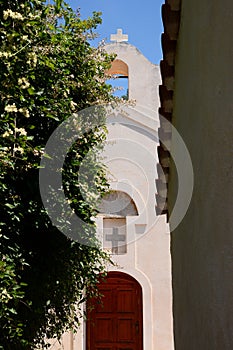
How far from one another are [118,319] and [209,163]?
8948mm

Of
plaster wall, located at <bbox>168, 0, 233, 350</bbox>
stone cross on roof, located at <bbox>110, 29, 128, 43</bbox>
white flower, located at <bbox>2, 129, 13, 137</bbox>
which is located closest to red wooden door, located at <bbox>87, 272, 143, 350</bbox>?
stone cross on roof, located at <bbox>110, 29, 128, 43</bbox>

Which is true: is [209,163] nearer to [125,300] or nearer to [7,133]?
[7,133]

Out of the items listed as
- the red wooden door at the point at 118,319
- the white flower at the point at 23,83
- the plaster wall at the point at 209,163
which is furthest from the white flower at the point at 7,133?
the red wooden door at the point at 118,319

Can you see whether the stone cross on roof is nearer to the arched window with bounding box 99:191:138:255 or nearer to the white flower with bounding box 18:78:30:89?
the arched window with bounding box 99:191:138:255

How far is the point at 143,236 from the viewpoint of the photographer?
9.98 meters

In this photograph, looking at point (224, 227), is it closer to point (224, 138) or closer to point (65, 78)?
point (224, 138)

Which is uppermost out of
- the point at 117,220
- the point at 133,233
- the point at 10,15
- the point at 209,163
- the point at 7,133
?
the point at 10,15

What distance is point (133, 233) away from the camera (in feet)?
32.8

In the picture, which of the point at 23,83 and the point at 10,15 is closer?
the point at 10,15

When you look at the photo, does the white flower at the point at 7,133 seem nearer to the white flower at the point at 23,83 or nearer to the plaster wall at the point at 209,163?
the white flower at the point at 23,83

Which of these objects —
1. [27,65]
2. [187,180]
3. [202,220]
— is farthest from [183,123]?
[27,65]

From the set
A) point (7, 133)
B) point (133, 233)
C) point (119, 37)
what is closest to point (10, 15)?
point (7, 133)

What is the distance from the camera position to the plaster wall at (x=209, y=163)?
1.90 m

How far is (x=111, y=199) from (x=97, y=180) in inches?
→ 170
